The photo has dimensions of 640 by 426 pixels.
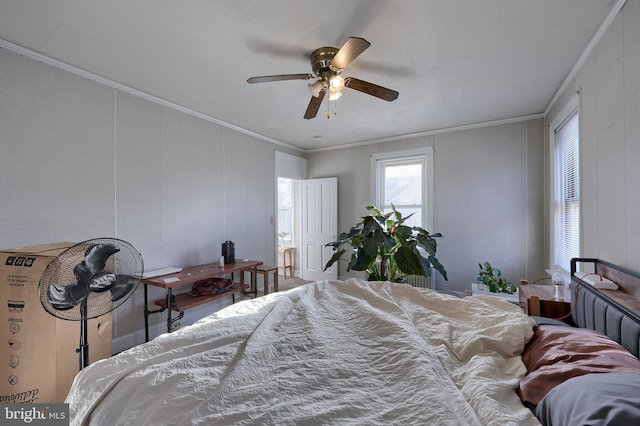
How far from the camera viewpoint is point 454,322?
4.71ft

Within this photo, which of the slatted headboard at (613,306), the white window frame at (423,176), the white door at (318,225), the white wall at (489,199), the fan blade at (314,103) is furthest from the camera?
the white door at (318,225)

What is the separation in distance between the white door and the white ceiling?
2.05 metres

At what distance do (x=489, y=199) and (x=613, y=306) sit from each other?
2684 mm

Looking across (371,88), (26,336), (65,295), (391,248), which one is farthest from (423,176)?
(26,336)

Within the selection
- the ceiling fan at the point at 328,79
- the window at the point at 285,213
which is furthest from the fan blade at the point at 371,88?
the window at the point at 285,213

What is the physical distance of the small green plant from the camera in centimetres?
320

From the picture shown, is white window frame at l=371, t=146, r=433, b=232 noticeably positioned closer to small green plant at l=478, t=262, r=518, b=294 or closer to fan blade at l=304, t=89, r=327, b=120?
small green plant at l=478, t=262, r=518, b=294

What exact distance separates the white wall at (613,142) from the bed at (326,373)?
0.87 m

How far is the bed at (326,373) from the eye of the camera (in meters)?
0.81

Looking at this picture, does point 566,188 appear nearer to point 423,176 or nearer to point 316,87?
point 423,176

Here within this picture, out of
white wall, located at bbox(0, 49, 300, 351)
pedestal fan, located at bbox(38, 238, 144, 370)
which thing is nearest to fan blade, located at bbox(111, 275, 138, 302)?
pedestal fan, located at bbox(38, 238, 144, 370)

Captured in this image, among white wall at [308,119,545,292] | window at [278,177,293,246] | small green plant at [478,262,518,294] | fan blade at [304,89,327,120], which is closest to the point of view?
fan blade at [304,89,327,120]

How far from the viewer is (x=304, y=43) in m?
1.95

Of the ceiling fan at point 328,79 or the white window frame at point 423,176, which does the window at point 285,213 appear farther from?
the ceiling fan at point 328,79
